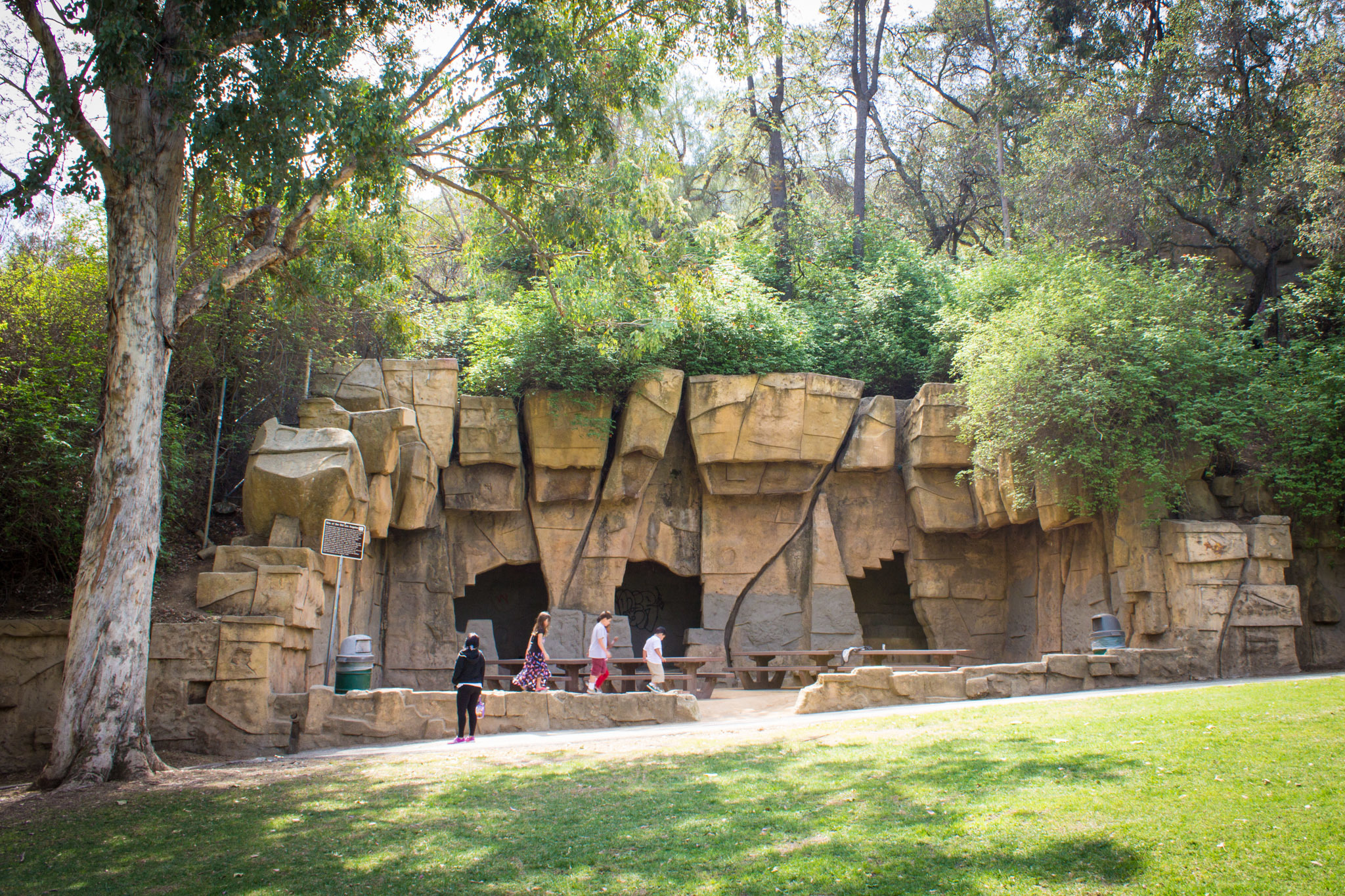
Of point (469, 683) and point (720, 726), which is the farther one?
point (720, 726)

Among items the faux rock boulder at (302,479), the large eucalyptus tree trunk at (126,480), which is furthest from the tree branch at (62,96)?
the faux rock boulder at (302,479)

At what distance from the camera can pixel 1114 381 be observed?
14.0 meters

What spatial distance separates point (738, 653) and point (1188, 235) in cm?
1223

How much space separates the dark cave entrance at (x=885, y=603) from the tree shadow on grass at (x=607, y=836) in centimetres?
1397

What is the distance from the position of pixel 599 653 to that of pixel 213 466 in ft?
20.8

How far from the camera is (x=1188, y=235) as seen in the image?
18.6 meters

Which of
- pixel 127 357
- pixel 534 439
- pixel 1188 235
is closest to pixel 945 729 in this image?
pixel 127 357

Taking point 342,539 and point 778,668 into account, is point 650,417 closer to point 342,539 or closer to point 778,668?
point 778,668

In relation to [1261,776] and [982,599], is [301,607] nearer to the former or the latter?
[1261,776]

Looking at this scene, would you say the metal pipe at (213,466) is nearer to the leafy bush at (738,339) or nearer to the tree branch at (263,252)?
the tree branch at (263,252)

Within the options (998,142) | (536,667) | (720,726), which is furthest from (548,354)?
(998,142)

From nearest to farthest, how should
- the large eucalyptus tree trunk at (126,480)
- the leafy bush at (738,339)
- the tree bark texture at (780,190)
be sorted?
the large eucalyptus tree trunk at (126,480)
the leafy bush at (738,339)
the tree bark texture at (780,190)

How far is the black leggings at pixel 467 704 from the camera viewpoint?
956 cm

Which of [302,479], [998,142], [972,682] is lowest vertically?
[972,682]
